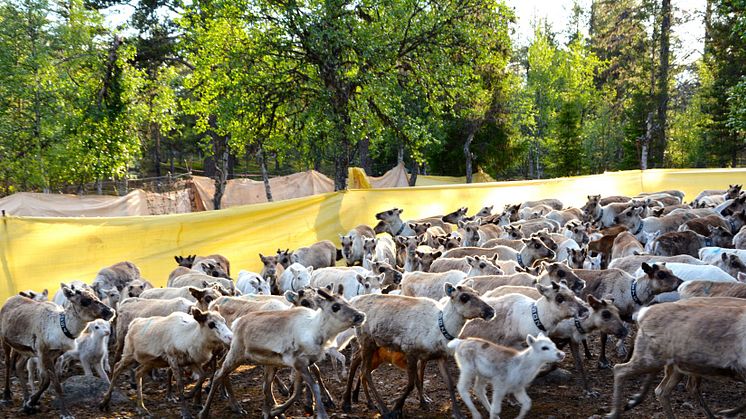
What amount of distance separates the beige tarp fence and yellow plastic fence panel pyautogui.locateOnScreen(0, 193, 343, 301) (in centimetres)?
680

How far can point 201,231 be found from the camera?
1477 centimetres

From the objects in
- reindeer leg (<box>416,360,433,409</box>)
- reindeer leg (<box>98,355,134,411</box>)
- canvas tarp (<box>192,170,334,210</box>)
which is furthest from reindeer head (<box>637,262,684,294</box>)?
canvas tarp (<box>192,170,334,210</box>)

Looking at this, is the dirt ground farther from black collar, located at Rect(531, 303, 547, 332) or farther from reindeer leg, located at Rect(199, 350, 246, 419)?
black collar, located at Rect(531, 303, 547, 332)

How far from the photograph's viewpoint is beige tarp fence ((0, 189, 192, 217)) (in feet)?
65.1

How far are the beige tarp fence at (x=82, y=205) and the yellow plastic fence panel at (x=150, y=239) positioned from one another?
268 inches

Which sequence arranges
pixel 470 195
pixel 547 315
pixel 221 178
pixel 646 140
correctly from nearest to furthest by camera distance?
pixel 547 315 < pixel 470 195 < pixel 221 178 < pixel 646 140

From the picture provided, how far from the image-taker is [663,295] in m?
8.09

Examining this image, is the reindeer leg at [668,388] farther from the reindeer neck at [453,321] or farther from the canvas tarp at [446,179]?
the canvas tarp at [446,179]

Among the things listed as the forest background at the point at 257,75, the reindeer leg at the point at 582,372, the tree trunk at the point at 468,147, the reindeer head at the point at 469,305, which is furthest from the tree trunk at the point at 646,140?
the reindeer head at the point at 469,305

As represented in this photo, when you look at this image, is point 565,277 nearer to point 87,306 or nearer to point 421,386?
point 421,386

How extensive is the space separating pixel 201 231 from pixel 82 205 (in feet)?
28.4

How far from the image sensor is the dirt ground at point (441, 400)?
6.72 metres

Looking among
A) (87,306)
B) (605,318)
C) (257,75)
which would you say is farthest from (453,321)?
(257,75)

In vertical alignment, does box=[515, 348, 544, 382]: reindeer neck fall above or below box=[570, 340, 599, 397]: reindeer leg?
above
